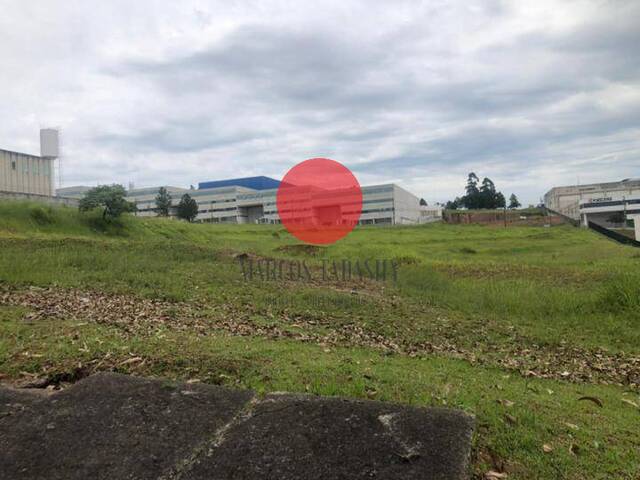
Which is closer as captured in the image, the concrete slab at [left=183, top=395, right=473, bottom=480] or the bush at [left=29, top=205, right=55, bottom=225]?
the concrete slab at [left=183, top=395, right=473, bottom=480]

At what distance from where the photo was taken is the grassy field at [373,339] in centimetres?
349

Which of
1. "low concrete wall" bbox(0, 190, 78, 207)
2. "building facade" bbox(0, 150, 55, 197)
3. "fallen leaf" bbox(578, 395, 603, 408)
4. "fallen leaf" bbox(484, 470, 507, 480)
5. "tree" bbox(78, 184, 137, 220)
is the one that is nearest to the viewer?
"fallen leaf" bbox(484, 470, 507, 480)

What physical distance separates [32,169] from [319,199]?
149 ft

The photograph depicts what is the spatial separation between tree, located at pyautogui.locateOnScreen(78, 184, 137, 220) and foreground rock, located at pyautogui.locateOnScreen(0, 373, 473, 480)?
24.7m

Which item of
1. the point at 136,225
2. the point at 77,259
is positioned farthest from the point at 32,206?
the point at 77,259

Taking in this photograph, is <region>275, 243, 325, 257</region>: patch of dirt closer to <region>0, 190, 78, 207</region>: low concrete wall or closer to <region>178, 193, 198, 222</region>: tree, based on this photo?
<region>0, 190, 78, 207</region>: low concrete wall

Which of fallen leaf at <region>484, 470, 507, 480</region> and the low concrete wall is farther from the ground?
the low concrete wall

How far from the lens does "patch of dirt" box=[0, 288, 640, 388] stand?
6.10 meters

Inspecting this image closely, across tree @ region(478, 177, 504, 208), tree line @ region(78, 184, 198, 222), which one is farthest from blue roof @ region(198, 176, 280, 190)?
tree line @ region(78, 184, 198, 222)

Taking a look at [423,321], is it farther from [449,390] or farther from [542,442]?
[542,442]

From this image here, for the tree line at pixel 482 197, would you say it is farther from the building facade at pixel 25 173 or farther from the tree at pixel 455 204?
the building facade at pixel 25 173

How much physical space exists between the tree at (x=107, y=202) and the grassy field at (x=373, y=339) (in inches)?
413

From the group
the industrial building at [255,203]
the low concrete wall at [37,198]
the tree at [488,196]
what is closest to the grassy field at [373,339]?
the low concrete wall at [37,198]

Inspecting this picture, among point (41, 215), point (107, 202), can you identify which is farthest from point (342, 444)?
point (107, 202)
